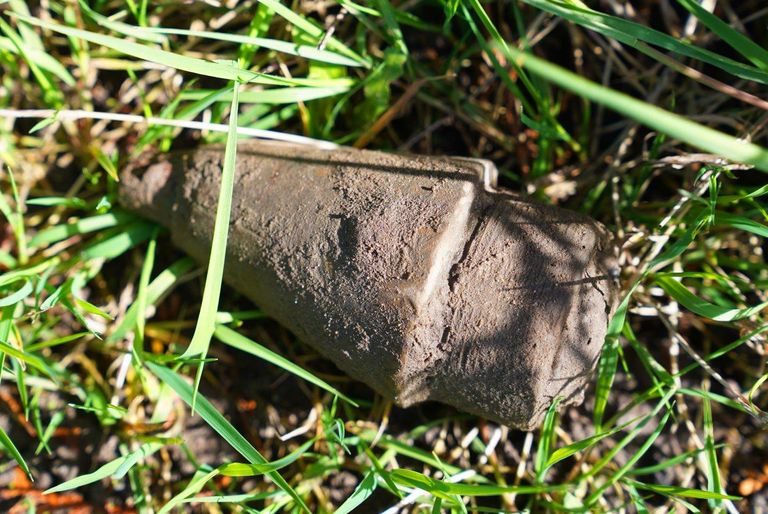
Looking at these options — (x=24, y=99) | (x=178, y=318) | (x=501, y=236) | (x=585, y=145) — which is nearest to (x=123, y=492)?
(x=178, y=318)

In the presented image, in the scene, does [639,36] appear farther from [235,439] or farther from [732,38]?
[235,439]

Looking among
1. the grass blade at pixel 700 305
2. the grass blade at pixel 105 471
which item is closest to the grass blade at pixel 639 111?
the grass blade at pixel 700 305

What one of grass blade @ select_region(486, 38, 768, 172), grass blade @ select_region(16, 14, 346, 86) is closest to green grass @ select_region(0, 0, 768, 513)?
grass blade @ select_region(16, 14, 346, 86)

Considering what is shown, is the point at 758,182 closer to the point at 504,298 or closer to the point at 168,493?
the point at 504,298

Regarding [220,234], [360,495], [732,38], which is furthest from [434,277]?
[732,38]

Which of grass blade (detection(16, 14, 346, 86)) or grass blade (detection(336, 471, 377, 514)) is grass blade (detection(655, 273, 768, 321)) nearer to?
grass blade (detection(336, 471, 377, 514))

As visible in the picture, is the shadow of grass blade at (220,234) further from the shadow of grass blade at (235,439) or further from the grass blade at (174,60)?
the shadow of grass blade at (235,439)
